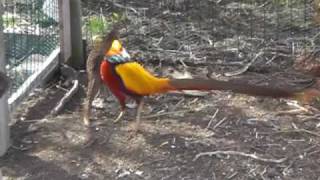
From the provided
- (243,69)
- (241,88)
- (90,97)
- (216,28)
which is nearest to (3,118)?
(90,97)

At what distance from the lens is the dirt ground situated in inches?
124

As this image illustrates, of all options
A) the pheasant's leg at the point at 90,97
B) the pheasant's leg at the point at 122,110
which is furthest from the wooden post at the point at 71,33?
the pheasant's leg at the point at 122,110

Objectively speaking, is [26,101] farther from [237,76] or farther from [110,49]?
[237,76]

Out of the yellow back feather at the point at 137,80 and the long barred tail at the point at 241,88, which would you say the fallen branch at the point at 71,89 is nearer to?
the yellow back feather at the point at 137,80

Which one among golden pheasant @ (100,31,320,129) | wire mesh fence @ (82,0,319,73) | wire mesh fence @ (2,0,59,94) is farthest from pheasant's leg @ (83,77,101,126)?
wire mesh fence @ (82,0,319,73)

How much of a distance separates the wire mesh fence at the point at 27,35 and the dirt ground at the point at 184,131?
174mm

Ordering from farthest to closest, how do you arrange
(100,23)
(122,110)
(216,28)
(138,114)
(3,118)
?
(216,28) → (100,23) → (122,110) → (138,114) → (3,118)

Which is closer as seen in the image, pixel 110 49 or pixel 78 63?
pixel 110 49

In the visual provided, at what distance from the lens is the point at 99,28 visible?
15.6 ft

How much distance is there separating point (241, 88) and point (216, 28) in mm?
→ 2061

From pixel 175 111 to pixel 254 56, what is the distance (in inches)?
37.5

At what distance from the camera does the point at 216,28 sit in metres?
4.91

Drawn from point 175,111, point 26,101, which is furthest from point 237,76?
point 26,101

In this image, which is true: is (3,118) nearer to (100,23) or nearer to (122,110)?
(122,110)
